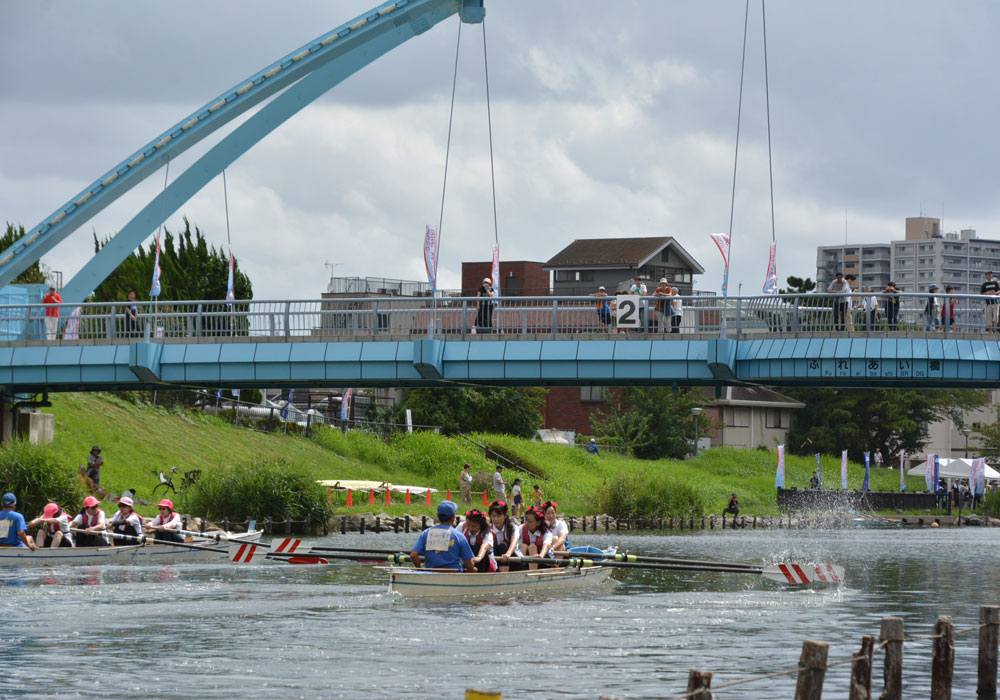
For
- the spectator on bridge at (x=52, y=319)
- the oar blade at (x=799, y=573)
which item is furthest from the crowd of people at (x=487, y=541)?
the spectator on bridge at (x=52, y=319)

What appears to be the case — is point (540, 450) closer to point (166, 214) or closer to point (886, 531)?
point (886, 531)

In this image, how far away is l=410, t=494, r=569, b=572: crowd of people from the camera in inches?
1000

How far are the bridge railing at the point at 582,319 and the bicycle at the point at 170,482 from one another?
237 inches

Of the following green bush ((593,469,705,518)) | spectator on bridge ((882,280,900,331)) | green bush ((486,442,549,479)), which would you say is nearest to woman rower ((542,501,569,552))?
spectator on bridge ((882,280,900,331))

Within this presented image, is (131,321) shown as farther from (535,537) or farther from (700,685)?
(700,685)

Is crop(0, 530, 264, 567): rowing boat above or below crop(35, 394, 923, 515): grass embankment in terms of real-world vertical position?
below

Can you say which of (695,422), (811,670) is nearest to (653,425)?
(695,422)

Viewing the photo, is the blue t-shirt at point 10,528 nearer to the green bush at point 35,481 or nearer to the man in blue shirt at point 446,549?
the green bush at point 35,481

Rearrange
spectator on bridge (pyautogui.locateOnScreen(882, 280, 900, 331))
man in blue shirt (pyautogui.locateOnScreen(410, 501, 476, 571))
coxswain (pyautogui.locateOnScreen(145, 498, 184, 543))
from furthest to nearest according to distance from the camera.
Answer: spectator on bridge (pyautogui.locateOnScreen(882, 280, 900, 331))
coxswain (pyautogui.locateOnScreen(145, 498, 184, 543))
man in blue shirt (pyautogui.locateOnScreen(410, 501, 476, 571))

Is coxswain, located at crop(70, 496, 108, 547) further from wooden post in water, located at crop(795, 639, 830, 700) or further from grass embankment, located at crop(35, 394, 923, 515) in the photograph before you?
wooden post in water, located at crop(795, 639, 830, 700)

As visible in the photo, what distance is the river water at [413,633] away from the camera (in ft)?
58.7

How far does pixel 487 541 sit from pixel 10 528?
12.7m

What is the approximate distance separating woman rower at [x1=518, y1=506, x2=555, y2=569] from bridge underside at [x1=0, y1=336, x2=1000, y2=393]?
1112 cm

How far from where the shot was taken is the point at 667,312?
39.5m
